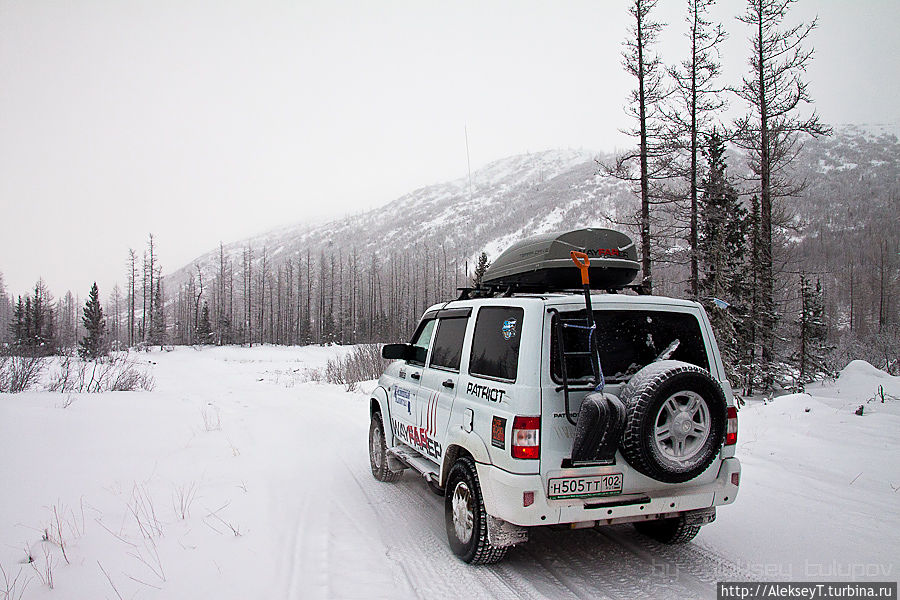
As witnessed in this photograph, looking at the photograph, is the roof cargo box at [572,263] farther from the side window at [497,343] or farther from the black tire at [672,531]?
the black tire at [672,531]

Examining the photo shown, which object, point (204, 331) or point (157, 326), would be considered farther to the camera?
point (157, 326)

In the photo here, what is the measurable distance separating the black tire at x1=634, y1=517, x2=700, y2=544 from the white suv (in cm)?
1

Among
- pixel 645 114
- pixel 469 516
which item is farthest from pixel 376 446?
pixel 645 114

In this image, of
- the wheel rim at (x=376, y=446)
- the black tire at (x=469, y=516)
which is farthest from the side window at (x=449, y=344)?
the wheel rim at (x=376, y=446)

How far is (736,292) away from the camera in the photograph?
887 inches

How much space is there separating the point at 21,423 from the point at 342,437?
196 inches

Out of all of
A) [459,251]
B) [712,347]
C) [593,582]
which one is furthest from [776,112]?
[459,251]

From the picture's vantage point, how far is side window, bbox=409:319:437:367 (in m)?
5.73

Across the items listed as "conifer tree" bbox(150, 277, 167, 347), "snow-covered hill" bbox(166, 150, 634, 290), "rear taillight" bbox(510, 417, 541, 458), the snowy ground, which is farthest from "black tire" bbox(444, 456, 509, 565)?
"snow-covered hill" bbox(166, 150, 634, 290)

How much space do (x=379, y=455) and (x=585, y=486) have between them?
3.87m

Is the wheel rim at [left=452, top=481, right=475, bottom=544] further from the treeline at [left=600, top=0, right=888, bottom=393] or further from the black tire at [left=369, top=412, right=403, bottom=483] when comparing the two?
the treeline at [left=600, top=0, right=888, bottom=393]

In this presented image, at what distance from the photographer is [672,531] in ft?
14.2

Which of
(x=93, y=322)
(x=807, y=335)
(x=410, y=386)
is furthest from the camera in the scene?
(x=93, y=322)

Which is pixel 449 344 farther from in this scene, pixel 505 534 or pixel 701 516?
pixel 701 516
